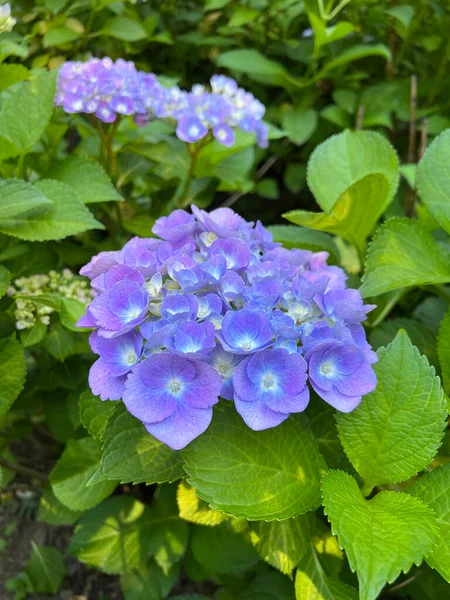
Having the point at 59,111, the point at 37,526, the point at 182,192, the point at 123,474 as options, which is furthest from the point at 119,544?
the point at 59,111

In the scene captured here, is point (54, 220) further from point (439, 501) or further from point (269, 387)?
point (439, 501)

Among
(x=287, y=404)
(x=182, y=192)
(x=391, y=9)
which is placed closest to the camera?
(x=287, y=404)

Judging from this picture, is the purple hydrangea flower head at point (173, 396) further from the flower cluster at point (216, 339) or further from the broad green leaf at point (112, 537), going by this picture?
the broad green leaf at point (112, 537)

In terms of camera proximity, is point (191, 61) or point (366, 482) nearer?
point (366, 482)

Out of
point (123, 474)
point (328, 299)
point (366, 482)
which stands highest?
point (328, 299)

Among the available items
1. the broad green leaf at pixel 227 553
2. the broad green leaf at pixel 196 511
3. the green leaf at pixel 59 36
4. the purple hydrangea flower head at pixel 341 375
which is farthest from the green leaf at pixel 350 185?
the green leaf at pixel 59 36

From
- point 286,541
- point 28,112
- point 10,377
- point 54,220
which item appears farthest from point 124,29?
point 286,541

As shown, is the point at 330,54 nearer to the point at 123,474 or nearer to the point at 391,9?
the point at 391,9
